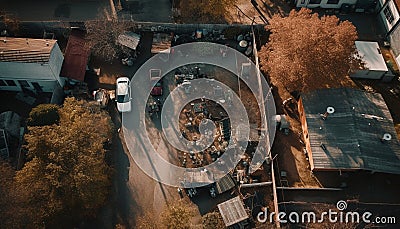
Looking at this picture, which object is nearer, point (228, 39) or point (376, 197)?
point (376, 197)

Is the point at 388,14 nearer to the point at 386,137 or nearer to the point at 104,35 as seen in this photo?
the point at 386,137

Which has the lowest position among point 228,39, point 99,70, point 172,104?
point 172,104

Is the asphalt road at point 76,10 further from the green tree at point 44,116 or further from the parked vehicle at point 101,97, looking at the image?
the green tree at point 44,116

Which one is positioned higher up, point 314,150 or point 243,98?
point 243,98

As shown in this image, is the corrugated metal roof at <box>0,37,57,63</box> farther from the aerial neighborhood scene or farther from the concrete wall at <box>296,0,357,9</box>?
the concrete wall at <box>296,0,357,9</box>

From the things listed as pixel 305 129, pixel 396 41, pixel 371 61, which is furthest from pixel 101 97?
pixel 396 41

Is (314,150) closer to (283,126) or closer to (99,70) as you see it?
(283,126)

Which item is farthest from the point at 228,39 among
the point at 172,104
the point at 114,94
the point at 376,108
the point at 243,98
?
the point at 376,108
